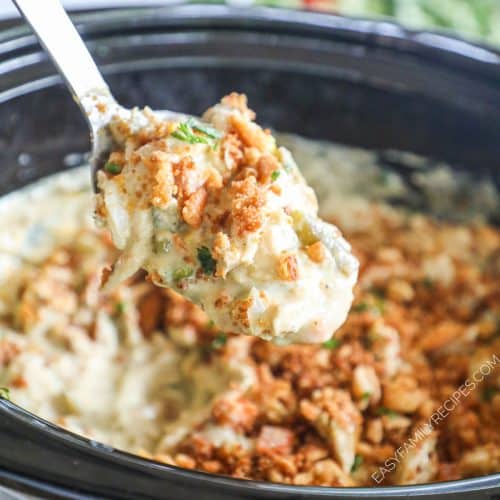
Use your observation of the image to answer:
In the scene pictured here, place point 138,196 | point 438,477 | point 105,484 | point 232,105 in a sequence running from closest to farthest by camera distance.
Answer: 1. point 105,484
2. point 138,196
3. point 232,105
4. point 438,477

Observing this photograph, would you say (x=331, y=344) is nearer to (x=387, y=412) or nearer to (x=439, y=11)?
(x=387, y=412)

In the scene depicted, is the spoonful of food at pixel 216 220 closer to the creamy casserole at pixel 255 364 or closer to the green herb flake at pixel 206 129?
the green herb flake at pixel 206 129

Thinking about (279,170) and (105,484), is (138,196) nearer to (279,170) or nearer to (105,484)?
(279,170)

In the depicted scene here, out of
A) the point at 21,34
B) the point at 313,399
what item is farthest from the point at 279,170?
the point at 21,34

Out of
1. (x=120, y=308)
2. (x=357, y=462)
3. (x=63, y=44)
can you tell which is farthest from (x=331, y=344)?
(x=63, y=44)

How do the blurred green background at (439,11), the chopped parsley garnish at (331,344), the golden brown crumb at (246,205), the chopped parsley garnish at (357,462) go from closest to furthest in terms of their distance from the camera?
1. the golden brown crumb at (246,205)
2. the chopped parsley garnish at (357,462)
3. the chopped parsley garnish at (331,344)
4. the blurred green background at (439,11)

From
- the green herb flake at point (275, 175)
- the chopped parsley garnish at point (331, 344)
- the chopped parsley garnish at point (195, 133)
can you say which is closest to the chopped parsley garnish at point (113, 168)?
the chopped parsley garnish at point (195, 133)
